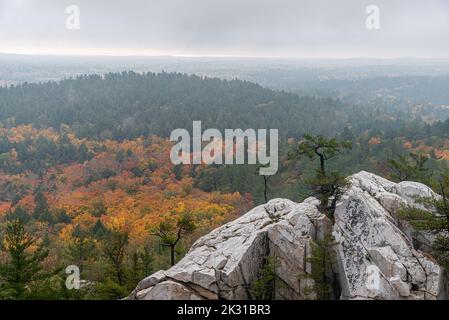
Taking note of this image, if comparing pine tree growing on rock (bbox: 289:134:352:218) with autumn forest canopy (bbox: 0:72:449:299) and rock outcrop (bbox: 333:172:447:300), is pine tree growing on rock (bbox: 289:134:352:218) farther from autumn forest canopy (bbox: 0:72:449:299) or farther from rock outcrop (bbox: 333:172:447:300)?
autumn forest canopy (bbox: 0:72:449:299)

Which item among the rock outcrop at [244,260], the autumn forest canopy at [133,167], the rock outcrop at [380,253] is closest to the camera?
the rock outcrop at [380,253]

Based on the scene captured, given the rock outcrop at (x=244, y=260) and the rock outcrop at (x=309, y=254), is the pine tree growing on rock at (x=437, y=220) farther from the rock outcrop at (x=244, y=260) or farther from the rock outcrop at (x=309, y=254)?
the rock outcrop at (x=244, y=260)

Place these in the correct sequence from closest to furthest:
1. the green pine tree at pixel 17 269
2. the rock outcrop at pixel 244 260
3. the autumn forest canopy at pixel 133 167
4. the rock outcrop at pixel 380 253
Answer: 1. the rock outcrop at pixel 380 253
2. the rock outcrop at pixel 244 260
3. the green pine tree at pixel 17 269
4. the autumn forest canopy at pixel 133 167

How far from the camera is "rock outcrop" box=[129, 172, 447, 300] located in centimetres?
1641

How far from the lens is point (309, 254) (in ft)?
60.8

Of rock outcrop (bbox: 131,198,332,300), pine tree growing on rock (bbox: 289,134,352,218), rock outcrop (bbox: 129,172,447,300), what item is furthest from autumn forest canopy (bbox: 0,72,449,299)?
rock outcrop (bbox: 129,172,447,300)

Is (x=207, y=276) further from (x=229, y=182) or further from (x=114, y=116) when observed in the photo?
(x=114, y=116)

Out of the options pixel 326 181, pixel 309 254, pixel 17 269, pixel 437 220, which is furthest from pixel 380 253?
pixel 17 269

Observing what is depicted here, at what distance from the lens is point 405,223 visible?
61.8 feet

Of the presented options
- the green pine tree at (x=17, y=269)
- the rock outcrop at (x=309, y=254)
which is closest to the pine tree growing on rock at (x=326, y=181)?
the rock outcrop at (x=309, y=254)

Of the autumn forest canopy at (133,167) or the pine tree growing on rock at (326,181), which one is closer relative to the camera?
the pine tree growing on rock at (326,181)

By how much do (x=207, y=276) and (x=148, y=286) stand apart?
2.51 metres

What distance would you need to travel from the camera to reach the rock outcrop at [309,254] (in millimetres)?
16406

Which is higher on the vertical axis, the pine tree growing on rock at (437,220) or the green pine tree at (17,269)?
the pine tree growing on rock at (437,220)
